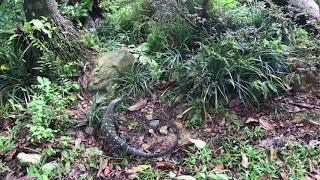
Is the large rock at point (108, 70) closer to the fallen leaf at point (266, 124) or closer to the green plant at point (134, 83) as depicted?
the green plant at point (134, 83)

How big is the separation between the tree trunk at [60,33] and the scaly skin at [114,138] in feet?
4.15

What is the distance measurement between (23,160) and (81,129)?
799mm

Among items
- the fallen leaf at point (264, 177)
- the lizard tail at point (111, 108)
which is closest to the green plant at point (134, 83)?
the lizard tail at point (111, 108)

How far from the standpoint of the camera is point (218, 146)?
4.33m

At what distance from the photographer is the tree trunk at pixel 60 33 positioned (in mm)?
5164

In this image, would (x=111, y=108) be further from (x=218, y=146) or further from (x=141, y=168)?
(x=218, y=146)

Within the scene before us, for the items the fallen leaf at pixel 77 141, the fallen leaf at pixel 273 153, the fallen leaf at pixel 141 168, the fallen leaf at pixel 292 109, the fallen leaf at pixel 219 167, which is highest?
the fallen leaf at pixel 292 109

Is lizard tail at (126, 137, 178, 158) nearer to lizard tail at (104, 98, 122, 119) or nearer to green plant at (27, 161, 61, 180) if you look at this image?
lizard tail at (104, 98, 122, 119)

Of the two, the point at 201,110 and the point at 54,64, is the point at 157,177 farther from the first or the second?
the point at 54,64

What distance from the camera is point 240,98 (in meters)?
4.64

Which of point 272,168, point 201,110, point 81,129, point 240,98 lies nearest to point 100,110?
point 81,129

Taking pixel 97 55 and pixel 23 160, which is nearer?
pixel 23 160

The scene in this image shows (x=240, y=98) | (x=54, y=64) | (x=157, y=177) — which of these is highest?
(x=54, y=64)

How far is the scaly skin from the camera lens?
13.8 feet
